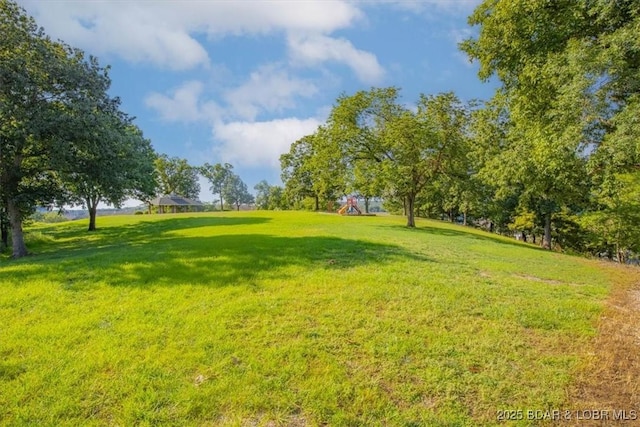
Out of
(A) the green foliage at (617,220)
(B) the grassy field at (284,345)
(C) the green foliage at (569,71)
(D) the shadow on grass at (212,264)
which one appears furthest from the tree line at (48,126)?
(A) the green foliage at (617,220)

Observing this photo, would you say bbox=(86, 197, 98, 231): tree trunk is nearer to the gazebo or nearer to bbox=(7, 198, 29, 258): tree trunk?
bbox=(7, 198, 29, 258): tree trunk

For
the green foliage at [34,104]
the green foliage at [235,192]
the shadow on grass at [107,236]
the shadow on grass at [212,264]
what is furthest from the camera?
the green foliage at [235,192]

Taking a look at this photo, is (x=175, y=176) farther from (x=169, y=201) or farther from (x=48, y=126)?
(x=48, y=126)

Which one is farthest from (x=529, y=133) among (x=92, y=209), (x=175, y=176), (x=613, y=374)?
(x=175, y=176)

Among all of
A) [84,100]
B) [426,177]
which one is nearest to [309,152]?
[426,177]

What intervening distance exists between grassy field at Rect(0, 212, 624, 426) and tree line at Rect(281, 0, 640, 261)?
4004 millimetres

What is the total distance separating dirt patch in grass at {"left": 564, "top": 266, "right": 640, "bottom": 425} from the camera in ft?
10.8

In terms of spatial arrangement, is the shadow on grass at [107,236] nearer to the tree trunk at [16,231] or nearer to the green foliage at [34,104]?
the tree trunk at [16,231]

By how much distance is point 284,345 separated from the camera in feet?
13.8

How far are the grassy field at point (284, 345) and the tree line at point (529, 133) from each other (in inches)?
158

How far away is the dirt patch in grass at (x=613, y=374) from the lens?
3.29m

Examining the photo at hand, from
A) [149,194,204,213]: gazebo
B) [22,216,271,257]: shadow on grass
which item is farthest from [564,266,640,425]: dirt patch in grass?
[149,194,204,213]: gazebo

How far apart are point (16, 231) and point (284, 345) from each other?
15.4 meters

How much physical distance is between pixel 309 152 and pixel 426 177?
99.2ft
